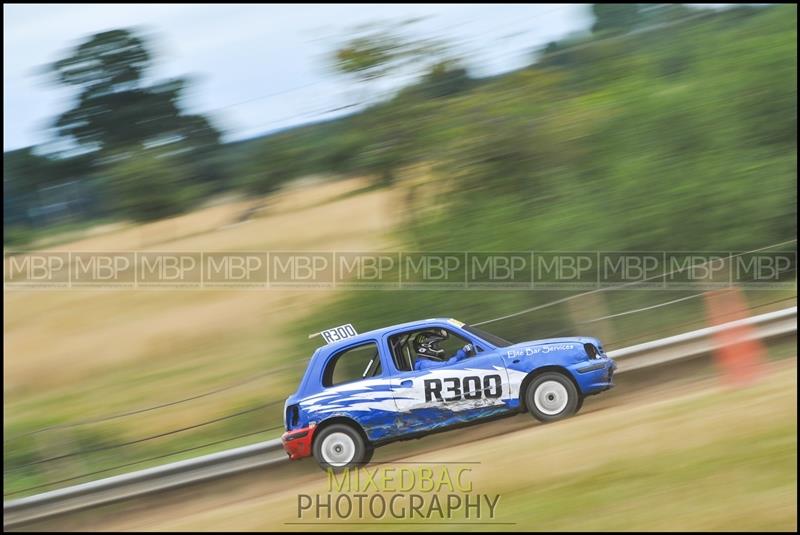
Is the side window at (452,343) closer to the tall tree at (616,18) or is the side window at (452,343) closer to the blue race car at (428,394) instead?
the blue race car at (428,394)

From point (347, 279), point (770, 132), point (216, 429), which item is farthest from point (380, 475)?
point (770, 132)

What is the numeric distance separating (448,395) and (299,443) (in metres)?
1.25

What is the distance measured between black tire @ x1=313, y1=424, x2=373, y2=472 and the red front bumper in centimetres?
6

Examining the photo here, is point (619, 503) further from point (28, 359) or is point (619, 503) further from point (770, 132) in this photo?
point (28, 359)

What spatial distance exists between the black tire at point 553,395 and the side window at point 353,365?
4.14 feet

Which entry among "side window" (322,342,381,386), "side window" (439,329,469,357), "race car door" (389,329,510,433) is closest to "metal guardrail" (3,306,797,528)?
"side window" (322,342,381,386)

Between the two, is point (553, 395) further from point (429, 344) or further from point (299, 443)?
point (299, 443)

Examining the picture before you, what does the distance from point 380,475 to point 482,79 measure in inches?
219

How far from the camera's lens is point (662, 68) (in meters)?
10.2

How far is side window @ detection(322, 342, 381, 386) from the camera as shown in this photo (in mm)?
6578

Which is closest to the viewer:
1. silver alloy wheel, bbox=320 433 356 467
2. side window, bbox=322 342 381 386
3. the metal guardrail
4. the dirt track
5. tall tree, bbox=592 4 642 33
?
the dirt track

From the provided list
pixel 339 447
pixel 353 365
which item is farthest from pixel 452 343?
pixel 339 447

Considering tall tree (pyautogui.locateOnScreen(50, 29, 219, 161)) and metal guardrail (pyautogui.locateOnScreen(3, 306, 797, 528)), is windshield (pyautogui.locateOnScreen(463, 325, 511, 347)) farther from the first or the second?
tall tree (pyautogui.locateOnScreen(50, 29, 219, 161))

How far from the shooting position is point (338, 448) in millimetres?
6395
